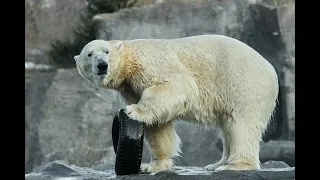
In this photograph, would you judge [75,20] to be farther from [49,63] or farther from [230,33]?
[230,33]

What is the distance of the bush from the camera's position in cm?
1031

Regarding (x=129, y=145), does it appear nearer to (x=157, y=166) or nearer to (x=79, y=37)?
(x=157, y=166)

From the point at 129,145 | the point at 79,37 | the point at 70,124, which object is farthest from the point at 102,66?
the point at 79,37

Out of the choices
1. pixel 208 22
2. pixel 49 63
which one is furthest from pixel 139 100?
pixel 49 63

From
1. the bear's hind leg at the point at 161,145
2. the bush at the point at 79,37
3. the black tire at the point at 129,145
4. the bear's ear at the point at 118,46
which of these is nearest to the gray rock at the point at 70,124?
the bush at the point at 79,37

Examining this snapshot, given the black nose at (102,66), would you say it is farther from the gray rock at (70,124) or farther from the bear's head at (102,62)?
the gray rock at (70,124)

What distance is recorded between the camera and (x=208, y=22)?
895cm

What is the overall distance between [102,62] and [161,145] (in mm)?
718

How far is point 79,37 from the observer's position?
33.8 ft

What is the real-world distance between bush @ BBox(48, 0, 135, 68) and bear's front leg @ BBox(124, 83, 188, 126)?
615 centimetres

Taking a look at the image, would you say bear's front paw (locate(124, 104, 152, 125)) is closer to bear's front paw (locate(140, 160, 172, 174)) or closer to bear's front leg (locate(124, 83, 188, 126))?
bear's front leg (locate(124, 83, 188, 126))

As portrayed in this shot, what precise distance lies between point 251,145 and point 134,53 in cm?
99

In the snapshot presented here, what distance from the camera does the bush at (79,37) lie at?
10.3 meters

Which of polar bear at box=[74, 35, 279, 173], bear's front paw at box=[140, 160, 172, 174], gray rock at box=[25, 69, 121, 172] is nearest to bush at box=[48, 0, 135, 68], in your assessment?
gray rock at box=[25, 69, 121, 172]
